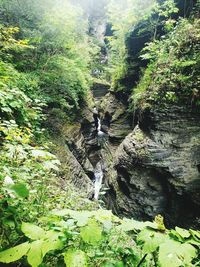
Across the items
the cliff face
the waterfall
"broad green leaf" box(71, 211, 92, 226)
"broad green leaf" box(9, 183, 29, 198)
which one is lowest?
the waterfall

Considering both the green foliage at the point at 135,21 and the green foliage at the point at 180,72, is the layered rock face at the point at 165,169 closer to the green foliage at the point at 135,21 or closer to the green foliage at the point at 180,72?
the green foliage at the point at 180,72

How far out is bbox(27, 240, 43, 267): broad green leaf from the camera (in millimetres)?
1250

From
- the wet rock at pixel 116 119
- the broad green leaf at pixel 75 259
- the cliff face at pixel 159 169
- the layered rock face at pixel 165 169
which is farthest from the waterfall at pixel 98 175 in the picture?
the broad green leaf at pixel 75 259

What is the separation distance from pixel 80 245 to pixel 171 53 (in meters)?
9.90

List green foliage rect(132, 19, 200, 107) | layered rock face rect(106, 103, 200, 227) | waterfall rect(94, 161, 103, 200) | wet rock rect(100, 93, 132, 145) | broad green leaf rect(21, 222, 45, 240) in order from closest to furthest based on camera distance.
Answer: broad green leaf rect(21, 222, 45, 240), layered rock face rect(106, 103, 200, 227), green foliage rect(132, 19, 200, 107), waterfall rect(94, 161, 103, 200), wet rock rect(100, 93, 132, 145)

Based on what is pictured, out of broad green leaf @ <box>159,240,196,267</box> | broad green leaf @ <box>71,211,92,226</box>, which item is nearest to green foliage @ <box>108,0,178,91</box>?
broad green leaf @ <box>71,211,92,226</box>

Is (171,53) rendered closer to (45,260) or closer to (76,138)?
(76,138)

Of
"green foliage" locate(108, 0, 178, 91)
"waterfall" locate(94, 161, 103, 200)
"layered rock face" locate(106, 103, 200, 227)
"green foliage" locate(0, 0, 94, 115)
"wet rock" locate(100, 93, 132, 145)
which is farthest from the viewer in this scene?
"wet rock" locate(100, 93, 132, 145)

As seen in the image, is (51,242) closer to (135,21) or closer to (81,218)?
(81,218)

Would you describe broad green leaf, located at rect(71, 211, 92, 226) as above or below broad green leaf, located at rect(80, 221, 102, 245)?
above

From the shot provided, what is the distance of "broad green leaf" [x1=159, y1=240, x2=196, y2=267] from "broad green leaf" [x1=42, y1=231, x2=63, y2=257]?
1.88 ft

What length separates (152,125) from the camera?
9.70 m

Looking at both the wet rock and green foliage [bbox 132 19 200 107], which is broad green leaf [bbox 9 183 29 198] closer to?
green foliage [bbox 132 19 200 107]

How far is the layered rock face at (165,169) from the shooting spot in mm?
8688
